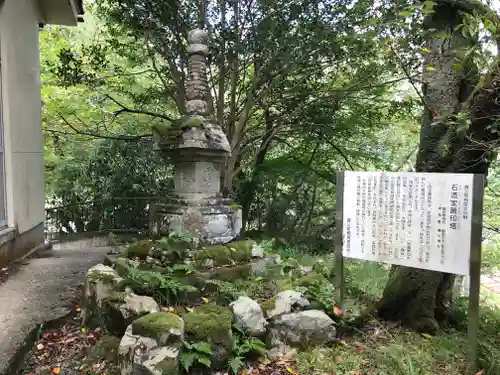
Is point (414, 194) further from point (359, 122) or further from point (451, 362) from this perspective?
point (359, 122)

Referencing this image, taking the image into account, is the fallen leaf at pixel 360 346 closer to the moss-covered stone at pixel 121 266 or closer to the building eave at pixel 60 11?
the moss-covered stone at pixel 121 266

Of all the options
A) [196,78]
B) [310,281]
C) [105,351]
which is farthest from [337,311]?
[196,78]

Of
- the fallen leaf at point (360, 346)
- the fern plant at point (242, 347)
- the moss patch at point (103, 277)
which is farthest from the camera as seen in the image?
the moss patch at point (103, 277)

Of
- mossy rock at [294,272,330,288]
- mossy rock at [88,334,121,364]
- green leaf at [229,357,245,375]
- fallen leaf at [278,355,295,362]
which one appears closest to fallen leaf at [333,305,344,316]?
mossy rock at [294,272,330,288]

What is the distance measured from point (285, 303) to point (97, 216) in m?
8.07

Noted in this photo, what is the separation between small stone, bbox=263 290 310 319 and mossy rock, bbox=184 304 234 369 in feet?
1.99

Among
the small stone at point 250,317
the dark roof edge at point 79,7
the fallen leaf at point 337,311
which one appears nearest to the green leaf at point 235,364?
the small stone at point 250,317

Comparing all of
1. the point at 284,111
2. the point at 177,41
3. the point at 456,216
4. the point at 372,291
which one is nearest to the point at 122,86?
the point at 177,41

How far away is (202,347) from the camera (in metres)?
Result: 3.20

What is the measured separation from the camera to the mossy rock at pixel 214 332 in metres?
3.34

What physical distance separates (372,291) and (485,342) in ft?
4.70

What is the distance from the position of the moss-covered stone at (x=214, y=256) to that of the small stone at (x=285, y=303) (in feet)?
3.31

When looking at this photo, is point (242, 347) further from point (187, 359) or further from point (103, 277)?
point (103, 277)

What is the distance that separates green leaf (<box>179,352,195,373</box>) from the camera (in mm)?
3064
